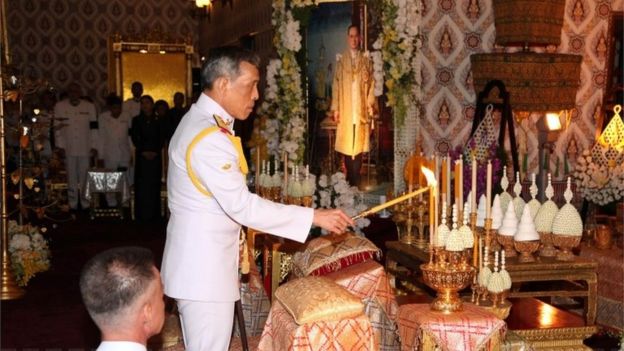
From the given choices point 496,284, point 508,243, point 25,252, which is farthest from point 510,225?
point 25,252

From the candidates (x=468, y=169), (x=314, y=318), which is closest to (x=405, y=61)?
(x=468, y=169)

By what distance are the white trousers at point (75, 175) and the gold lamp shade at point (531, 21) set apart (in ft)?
22.4

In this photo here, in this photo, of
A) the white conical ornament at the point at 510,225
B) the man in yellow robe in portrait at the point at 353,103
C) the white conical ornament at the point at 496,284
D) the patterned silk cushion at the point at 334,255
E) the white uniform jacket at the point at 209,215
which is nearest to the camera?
the white uniform jacket at the point at 209,215

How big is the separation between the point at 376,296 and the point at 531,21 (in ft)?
13.6

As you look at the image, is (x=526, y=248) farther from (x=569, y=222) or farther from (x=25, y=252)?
(x=25, y=252)

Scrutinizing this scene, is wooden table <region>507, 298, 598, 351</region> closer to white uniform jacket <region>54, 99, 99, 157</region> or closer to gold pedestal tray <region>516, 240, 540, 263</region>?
gold pedestal tray <region>516, 240, 540, 263</region>

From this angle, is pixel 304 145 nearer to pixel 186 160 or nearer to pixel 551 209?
pixel 551 209

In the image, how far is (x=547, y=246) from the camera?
195 inches

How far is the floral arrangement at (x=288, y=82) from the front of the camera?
26.4 feet

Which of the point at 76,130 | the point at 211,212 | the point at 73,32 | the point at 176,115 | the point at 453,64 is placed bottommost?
the point at 211,212

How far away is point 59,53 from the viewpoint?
49.9 feet

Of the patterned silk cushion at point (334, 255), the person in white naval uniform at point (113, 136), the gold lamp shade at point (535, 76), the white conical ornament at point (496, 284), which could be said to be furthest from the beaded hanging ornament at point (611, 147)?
the person in white naval uniform at point (113, 136)

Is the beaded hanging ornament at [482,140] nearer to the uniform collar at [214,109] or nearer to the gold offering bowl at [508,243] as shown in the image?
the gold offering bowl at [508,243]

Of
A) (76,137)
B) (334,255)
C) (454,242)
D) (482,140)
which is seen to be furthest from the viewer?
(76,137)
